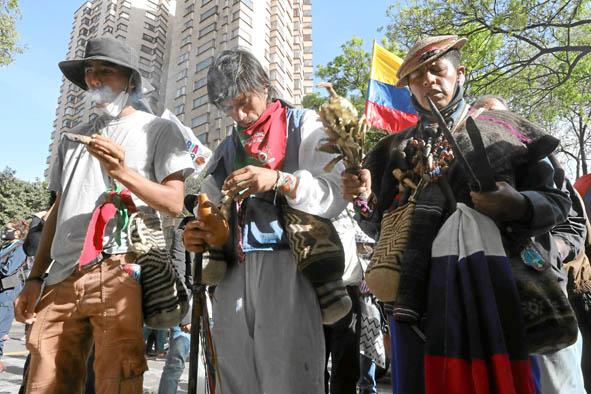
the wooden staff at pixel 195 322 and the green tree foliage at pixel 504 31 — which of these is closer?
the wooden staff at pixel 195 322

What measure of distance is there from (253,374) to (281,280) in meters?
0.44

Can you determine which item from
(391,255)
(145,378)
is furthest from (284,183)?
(145,378)

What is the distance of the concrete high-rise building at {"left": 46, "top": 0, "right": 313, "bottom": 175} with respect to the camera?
36.1 metres

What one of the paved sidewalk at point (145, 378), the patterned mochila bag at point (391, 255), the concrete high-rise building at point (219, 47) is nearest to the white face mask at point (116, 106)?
the patterned mochila bag at point (391, 255)

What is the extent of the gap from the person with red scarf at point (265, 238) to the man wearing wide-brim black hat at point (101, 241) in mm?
372

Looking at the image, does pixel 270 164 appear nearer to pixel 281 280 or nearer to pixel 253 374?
pixel 281 280

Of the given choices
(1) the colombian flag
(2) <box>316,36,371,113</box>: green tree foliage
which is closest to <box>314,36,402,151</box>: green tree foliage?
(2) <box>316,36,371,113</box>: green tree foliage

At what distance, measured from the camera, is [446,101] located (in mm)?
1954

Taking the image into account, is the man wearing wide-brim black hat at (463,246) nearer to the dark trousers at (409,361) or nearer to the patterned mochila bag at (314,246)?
the dark trousers at (409,361)

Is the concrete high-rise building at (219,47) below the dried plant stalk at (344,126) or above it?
above

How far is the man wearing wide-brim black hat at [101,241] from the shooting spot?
1.91 m

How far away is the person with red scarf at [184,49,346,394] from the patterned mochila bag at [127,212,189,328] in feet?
0.75

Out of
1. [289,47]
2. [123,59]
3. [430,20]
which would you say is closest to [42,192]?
[289,47]

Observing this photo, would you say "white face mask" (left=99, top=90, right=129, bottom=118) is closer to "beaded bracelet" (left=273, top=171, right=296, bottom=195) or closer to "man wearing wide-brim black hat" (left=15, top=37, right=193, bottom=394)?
"man wearing wide-brim black hat" (left=15, top=37, right=193, bottom=394)
